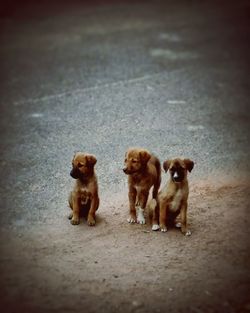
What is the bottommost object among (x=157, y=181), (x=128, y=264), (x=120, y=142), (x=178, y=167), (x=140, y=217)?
(x=128, y=264)

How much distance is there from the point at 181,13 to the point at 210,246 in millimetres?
8674

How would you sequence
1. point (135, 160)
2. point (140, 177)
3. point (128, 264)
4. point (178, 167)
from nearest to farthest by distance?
1. point (128, 264)
2. point (178, 167)
3. point (135, 160)
4. point (140, 177)

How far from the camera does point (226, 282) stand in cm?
451

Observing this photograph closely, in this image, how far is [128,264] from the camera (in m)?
4.72

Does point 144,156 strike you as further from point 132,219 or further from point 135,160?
point 132,219

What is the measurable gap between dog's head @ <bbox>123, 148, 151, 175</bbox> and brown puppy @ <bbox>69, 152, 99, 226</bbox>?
1.01ft

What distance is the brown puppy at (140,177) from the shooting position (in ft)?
16.6

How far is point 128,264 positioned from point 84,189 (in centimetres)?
86

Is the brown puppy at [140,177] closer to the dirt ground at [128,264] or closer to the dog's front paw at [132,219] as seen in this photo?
the dog's front paw at [132,219]

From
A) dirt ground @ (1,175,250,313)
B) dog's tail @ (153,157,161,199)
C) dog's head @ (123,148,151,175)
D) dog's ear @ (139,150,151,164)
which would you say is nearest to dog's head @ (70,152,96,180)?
dog's head @ (123,148,151,175)

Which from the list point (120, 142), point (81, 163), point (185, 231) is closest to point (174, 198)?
point (185, 231)

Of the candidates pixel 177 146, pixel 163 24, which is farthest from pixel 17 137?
pixel 163 24

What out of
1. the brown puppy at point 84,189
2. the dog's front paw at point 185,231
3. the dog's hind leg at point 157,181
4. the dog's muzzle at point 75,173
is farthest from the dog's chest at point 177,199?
the dog's muzzle at point 75,173

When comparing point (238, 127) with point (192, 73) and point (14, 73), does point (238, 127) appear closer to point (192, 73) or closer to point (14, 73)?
point (192, 73)
